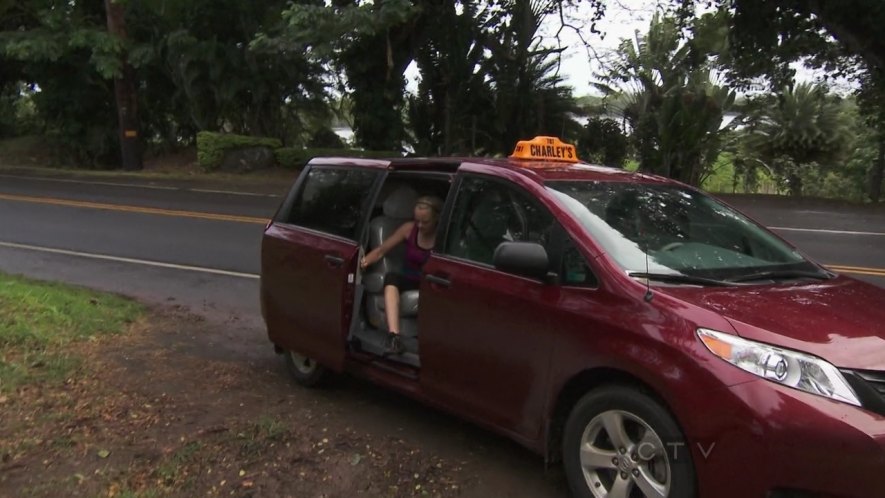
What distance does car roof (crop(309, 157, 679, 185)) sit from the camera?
427 cm

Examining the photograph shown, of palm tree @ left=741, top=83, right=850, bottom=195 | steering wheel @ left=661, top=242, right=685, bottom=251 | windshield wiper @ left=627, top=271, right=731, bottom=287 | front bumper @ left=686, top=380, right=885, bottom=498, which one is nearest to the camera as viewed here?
front bumper @ left=686, top=380, right=885, bottom=498

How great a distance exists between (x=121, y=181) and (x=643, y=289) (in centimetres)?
2251

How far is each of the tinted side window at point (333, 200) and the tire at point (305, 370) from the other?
0.97 metres

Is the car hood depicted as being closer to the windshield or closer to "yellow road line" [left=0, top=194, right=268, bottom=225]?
the windshield

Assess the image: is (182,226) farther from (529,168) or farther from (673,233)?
(673,233)

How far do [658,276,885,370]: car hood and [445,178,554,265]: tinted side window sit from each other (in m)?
0.89

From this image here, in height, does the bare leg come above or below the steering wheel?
below

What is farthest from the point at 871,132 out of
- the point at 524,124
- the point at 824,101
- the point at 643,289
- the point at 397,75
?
the point at 643,289

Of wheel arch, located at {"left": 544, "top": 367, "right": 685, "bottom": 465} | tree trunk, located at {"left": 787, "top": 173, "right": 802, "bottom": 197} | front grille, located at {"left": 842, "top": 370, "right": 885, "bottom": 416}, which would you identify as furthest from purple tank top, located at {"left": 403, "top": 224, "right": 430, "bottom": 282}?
tree trunk, located at {"left": 787, "top": 173, "right": 802, "bottom": 197}

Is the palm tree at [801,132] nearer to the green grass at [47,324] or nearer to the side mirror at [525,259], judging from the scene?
the green grass at [47,324]

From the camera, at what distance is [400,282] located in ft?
17.0

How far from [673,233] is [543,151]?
128 cm

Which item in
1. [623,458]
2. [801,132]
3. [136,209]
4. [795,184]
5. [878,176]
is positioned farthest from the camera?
[801,132]

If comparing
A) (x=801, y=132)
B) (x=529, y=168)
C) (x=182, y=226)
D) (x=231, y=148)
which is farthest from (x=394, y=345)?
(x=801, y=132)
